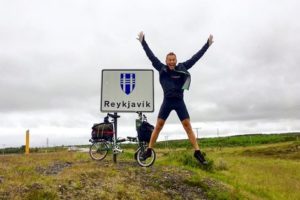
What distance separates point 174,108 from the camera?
9500 millimetres

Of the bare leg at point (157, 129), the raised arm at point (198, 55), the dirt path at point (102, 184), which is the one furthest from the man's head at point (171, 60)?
the dirt path at point (102, 184)

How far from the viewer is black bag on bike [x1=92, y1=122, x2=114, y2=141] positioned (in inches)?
419

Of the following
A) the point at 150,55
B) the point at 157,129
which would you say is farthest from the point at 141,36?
the point at 157,129

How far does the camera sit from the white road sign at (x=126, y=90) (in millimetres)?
10852

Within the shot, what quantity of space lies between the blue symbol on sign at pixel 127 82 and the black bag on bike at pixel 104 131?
3.30 ft

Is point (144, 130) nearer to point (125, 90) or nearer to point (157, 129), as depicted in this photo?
point (157, 129)

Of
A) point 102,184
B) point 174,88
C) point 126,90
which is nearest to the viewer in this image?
point 102,184

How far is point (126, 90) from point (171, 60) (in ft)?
6.13

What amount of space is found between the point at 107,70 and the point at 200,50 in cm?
260

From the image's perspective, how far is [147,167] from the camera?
32.3 feet

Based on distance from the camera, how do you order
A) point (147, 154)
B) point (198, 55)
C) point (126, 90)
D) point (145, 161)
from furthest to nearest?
point (126, 90) < point (145, 161) < point (147, 154) < point (198, 55)

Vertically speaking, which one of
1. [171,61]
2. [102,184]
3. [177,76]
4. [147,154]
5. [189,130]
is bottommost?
[102,184]

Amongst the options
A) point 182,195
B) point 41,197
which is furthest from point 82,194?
point 182,195

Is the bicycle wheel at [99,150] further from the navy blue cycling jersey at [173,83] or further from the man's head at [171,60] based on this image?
the man's head at [171,60]
